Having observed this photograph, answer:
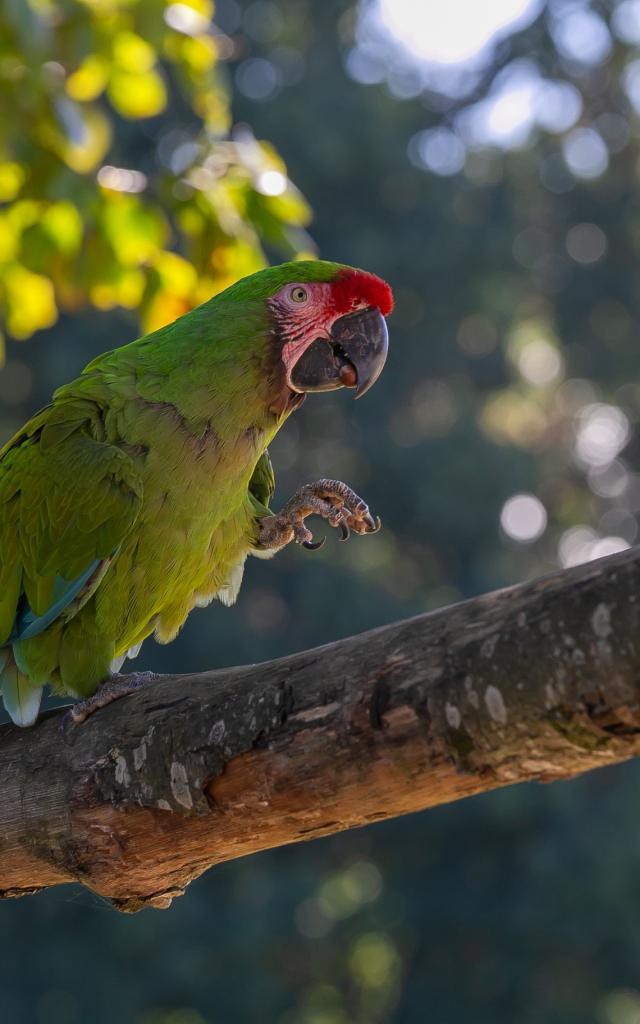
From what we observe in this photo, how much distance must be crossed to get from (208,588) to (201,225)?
0.91 metres

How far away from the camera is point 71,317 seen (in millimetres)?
13953

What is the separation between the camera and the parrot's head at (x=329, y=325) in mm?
2684

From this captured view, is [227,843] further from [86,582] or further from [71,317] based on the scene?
[71,317]

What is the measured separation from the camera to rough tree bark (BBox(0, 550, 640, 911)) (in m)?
1.42

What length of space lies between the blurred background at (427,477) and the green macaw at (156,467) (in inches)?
276

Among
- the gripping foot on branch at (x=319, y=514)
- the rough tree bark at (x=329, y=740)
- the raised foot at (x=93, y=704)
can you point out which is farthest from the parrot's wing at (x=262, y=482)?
the rough tree bark at (x=329, y=740)

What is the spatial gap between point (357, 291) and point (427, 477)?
476 inches

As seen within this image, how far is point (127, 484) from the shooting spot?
2.48 meters

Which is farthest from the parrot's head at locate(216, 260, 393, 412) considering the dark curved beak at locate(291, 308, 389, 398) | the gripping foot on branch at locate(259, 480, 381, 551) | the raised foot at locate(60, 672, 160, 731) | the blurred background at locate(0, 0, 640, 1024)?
the blurred background at locate(0, 0, 640, 1024)

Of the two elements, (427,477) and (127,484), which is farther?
(427,477)

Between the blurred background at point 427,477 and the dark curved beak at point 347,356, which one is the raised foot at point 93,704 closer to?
the dark curved beak at point 347,356

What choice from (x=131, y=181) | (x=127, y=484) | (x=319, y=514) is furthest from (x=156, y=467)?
(x=131, y=181)

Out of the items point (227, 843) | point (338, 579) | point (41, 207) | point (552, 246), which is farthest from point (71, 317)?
point (227, 843)

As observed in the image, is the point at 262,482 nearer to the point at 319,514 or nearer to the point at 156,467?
the point at 319,514
